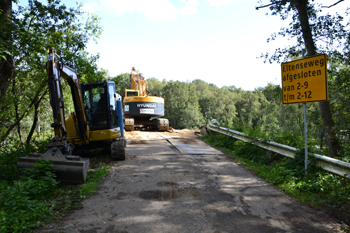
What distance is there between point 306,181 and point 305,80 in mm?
2385

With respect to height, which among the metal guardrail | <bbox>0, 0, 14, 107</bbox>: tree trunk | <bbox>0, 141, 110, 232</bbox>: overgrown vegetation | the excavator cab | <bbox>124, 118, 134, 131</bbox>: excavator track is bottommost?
<bbox>0, 141, 110, 232</bbox>: overgrown vegetation

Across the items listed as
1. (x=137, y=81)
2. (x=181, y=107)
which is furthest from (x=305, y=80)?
(x=181, y=107)

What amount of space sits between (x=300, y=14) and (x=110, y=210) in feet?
28.8

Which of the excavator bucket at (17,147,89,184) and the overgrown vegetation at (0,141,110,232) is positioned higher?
the excavator bucket at (17,147,89,184)

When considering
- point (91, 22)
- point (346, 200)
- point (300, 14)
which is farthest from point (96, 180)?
point (91, 22)

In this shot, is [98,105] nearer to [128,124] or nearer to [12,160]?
[12,160]

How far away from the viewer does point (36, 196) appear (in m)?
4.60

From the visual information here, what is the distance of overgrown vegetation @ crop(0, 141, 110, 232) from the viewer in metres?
3.60

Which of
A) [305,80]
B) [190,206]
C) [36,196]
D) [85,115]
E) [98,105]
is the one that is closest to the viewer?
[190,206]

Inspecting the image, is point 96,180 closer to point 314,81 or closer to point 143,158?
point 143,158

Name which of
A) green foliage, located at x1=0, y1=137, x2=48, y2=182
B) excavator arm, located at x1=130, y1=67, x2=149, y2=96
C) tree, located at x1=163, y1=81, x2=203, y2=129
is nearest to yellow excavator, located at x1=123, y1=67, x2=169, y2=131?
excavator arm, located at x1=130, y1=67, x2=149, y2=96

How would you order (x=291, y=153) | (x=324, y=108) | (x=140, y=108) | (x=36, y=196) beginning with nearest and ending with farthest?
(x=36, y=196), (x=291, y=153), (x=324, y=108), (x=140, y=108)

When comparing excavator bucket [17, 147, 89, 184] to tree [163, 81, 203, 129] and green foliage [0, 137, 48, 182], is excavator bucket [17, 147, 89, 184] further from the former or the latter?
tree [163, 81, 203, 129]

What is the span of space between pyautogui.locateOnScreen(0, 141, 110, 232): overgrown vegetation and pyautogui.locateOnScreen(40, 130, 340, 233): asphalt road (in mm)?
259
